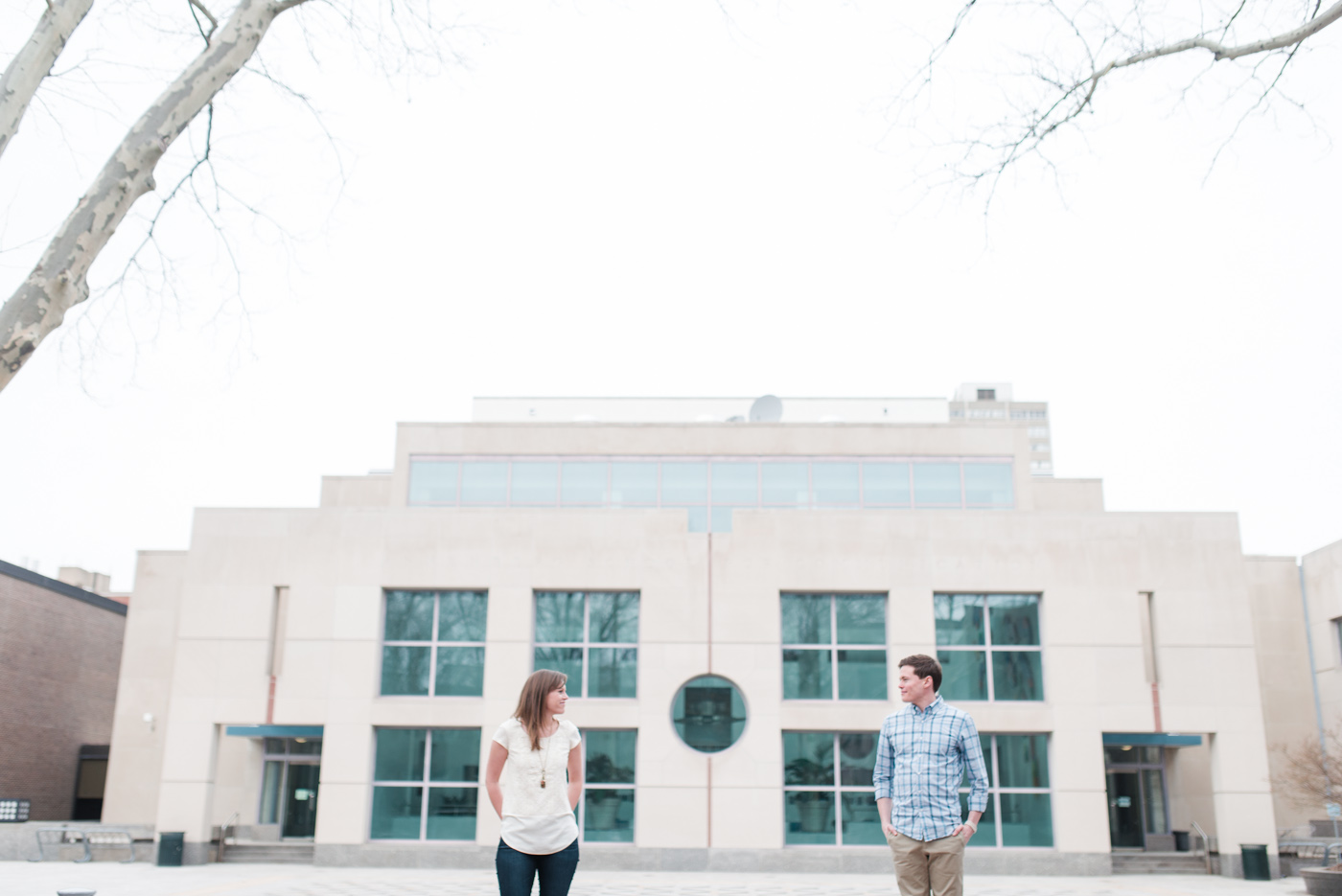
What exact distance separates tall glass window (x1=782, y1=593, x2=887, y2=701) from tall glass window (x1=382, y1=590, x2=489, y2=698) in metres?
5.86

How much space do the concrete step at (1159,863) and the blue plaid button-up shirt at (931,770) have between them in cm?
1689

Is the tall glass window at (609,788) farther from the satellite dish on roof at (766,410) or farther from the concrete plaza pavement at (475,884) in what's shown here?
the satellite dish on roof at (766,410)

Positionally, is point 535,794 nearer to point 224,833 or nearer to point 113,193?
point 113,193

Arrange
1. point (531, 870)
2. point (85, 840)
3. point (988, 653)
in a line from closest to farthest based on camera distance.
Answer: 1. point (531, 870)
2. point (988, 653)
3. point (85, 840)

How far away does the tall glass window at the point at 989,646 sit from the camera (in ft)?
71.0

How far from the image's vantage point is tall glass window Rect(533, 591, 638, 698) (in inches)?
861

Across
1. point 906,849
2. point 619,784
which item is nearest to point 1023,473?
point 619,784

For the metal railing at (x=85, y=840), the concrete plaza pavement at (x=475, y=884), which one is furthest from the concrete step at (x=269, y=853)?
the metal railing at (x=85, y=840)

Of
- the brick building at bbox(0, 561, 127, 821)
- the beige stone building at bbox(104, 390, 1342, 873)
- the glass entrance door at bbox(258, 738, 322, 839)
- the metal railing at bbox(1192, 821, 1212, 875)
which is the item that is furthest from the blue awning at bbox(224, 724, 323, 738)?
the metal railing at bbox(1192, 821, 1212, 875)

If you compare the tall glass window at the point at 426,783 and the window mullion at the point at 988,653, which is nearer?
the tall glass window at the point at 426,783

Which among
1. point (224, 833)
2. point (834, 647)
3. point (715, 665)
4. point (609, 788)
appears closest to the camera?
point (609, 788)

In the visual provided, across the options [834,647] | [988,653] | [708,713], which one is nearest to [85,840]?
[708,713]

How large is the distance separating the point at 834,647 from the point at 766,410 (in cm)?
1154

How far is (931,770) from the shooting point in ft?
22.0
